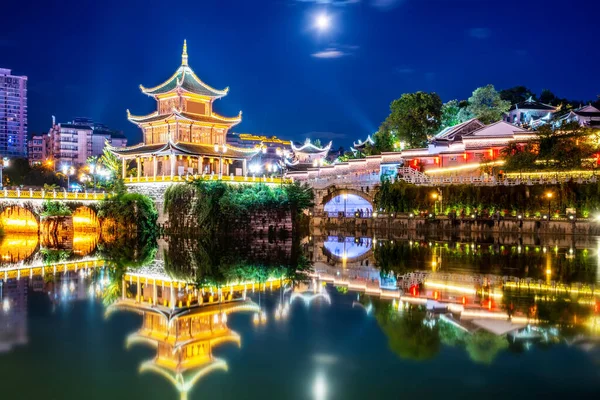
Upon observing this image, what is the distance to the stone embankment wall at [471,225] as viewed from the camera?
37094 millimetres

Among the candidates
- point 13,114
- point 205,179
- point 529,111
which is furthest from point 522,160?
point 13,114

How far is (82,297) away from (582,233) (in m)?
30.1

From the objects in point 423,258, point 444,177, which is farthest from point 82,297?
point 444,177

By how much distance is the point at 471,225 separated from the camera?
137ft

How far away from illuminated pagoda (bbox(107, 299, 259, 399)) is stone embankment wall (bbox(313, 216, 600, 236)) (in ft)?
88.9

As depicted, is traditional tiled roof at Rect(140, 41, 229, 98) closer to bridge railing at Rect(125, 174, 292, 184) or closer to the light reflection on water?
bridge railing at Rect(125, 174, 292, 184)

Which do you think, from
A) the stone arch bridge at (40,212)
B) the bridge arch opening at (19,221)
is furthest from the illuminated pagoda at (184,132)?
the bridge arch opening at (19,221)

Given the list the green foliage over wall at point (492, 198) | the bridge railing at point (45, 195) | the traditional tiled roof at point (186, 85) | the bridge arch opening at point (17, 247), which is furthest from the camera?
the traditional tiled roof at point (186, 85)

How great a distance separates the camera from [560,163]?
41125 mm

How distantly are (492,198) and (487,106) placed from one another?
69.7 ft

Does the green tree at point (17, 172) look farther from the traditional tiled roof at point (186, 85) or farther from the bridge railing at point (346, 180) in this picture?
the bridge railing at point (346, 180)

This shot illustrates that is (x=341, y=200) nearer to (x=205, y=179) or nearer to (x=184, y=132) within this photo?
(x=184, y=132)

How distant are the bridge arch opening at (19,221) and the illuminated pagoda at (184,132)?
8.21 meters

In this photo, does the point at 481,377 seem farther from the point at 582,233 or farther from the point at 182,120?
the point at 182,120
